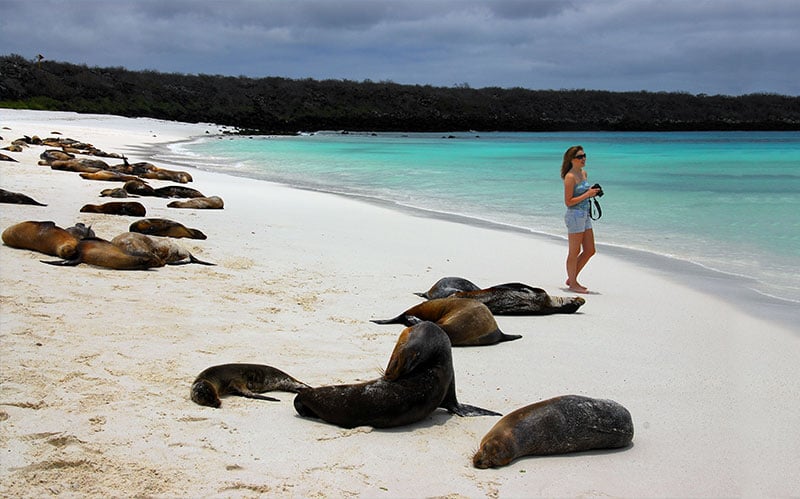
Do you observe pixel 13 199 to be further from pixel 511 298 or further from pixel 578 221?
pixel 578 221

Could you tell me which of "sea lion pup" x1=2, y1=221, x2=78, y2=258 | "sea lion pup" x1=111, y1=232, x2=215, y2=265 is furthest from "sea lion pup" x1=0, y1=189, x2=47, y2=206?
"sea lion pup" x1=111, y1=232, x2=215, y2=265

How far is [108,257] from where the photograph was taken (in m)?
7.04

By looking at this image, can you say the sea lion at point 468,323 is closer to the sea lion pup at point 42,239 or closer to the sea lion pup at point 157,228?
the sea lion pup at point 42,239

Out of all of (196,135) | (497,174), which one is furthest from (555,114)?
(497,174)

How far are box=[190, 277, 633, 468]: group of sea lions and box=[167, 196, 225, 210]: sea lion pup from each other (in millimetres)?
7256

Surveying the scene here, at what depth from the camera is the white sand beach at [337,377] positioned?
3.43 meters

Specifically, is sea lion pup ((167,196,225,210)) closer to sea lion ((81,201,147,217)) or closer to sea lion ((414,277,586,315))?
sea lion ((81,201,147,217))

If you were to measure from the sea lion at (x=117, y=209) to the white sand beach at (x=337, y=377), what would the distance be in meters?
1.33

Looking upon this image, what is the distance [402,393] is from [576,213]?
457cm

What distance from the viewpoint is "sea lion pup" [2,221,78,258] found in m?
7.15

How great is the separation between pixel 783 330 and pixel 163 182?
37.6 ft

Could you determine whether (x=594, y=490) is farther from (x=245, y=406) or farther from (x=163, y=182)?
(x=163, y=182)

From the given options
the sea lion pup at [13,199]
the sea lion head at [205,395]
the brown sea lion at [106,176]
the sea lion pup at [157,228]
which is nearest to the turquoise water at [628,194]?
the brown sea lion at [106,176]

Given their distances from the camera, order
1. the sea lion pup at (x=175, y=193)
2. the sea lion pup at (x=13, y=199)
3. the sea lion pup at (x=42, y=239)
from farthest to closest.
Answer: the sea lion pup at (x=175, y=193) < the sea lion pup at (x=13, y=199) < the sea lion pup at (x=42, y=239)
